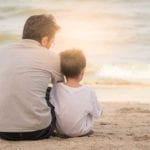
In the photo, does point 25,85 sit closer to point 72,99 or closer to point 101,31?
point 72,99

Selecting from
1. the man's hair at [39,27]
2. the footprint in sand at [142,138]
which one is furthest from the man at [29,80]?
the footprint in sand at [142,138]

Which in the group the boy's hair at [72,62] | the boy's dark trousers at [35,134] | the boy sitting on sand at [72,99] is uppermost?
the boy's hair at [72,62]

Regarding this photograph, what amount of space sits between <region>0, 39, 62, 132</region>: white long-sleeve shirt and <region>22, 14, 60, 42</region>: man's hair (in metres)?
0.05

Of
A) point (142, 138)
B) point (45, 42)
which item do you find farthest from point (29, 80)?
point (142, 138)

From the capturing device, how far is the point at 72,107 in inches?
159

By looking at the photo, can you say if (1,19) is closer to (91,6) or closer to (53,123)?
(91,6)

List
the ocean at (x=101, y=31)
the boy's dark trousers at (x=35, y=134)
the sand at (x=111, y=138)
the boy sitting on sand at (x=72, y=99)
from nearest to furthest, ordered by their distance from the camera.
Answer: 1. the sand at (x=111, y=138)
2. the boy's dark trousers at (x=35, y=134)
3. the boy sitting on sand at (x=72, y=99)
4. the ocean at (x=101, y=31)

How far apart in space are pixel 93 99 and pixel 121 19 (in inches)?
468

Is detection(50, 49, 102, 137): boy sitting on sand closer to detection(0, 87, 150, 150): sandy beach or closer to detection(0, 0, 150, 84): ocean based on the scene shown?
detection(0, 87, 150, 150): sandy beach

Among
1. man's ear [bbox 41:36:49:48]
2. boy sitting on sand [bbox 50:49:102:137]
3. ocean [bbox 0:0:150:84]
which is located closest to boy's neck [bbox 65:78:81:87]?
boy sitting on sand [bbox 50:49:102:137]

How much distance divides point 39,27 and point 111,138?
0.92m

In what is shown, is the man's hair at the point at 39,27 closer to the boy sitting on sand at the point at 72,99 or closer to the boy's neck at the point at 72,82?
the boy sitting on sand at the point at 72,99

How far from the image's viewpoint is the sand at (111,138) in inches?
149

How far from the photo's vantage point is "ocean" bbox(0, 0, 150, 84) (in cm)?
923
